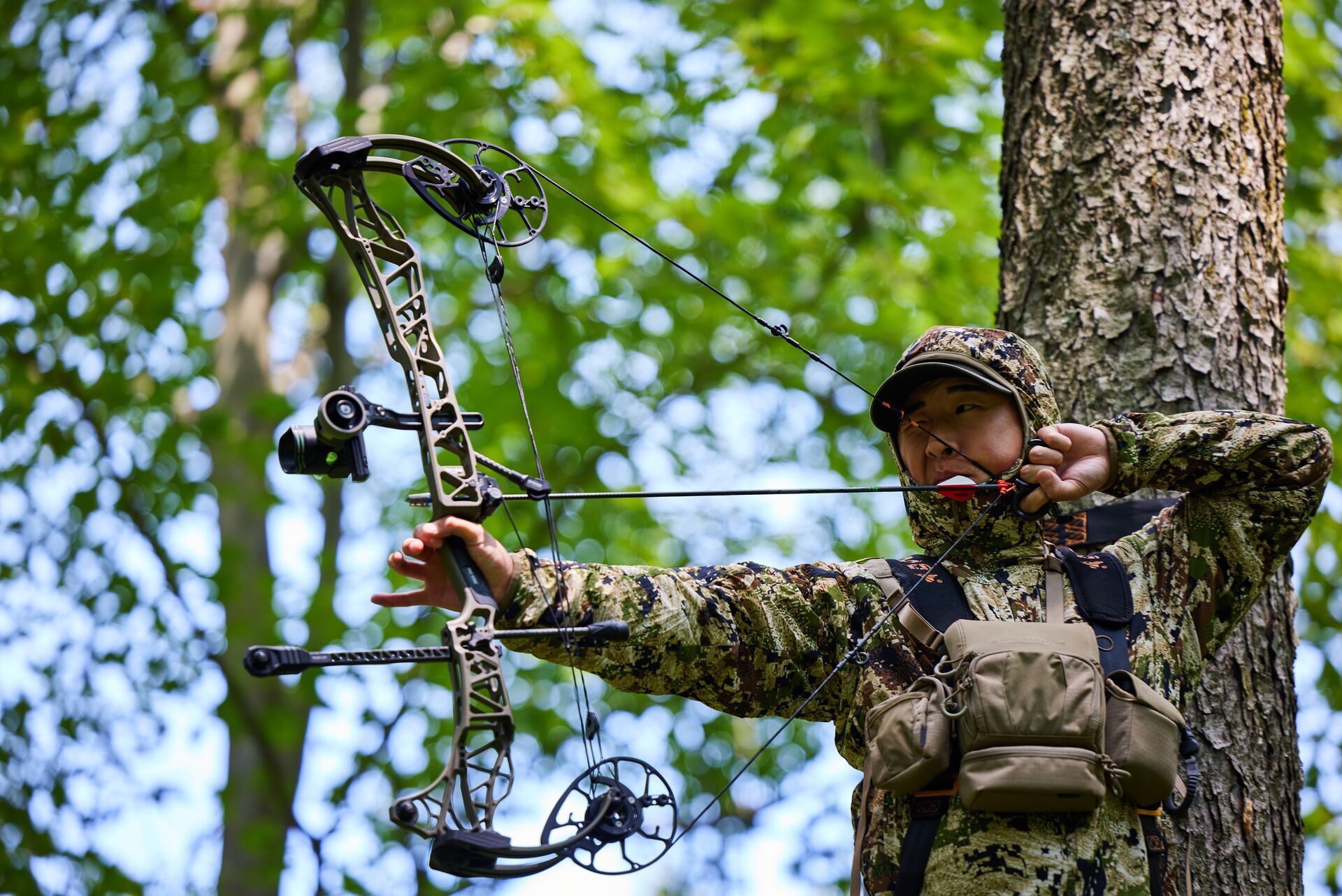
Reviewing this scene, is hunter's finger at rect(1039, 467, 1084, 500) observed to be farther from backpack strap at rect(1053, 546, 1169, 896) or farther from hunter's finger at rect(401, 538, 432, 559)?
hunter's finger at rect(401, 538, 432, 559)

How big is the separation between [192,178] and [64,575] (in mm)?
2436

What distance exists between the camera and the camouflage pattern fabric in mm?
2520

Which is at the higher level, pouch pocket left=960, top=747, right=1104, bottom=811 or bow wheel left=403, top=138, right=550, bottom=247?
bow wheel left=403, top=138, right=550, bottom=247

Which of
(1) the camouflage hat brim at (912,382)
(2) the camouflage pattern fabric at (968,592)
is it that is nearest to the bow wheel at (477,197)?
(2) the camouflage pattern fabric at (968,592)

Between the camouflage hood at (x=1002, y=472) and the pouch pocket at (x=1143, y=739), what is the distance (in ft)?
1.41

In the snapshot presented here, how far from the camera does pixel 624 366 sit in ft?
28.1

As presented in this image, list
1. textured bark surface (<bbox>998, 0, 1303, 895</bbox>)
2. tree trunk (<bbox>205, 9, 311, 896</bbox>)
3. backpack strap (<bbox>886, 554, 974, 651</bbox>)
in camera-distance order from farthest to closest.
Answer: tree trunk (<bbox>205, 9, 311, 896</bbox>), textured bark surface (<bbox>998, 0, 1303, 895</bbox>), backpack strap (<bbox>886, 554, 974, 651</bbox>)

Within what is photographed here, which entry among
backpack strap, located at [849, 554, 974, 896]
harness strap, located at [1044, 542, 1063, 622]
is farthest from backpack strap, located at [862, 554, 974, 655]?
harness strap, located at [1044, 542, 1063, 622]

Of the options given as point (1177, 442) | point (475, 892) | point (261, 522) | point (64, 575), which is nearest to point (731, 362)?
point (261, 522)

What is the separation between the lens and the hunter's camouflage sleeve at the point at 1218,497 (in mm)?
2727

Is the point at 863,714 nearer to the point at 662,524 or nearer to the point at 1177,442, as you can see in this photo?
the point at 1177,442

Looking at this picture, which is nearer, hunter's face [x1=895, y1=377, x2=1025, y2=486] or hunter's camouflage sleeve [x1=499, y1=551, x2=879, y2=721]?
hunter's camouflage sleeve [x1=499, y1=551, x2=879, y2=721]

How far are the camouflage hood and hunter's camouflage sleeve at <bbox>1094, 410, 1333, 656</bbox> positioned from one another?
16cm

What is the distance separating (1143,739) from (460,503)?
129 cm
